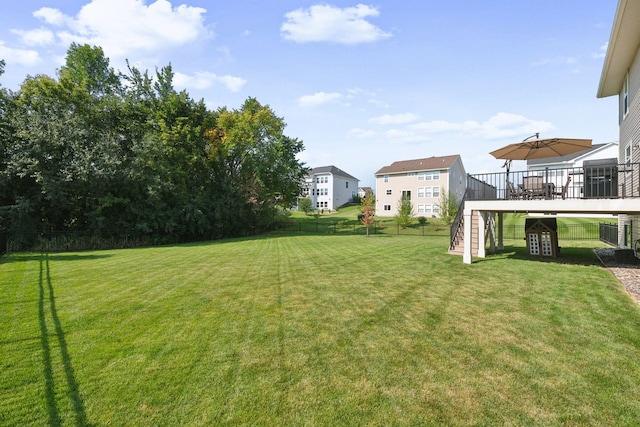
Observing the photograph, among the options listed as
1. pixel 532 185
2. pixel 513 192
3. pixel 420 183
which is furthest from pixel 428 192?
pixel 532 185

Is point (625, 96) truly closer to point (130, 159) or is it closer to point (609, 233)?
point (609, 233)

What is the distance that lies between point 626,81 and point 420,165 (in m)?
32.0

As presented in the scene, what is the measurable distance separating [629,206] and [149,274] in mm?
13336

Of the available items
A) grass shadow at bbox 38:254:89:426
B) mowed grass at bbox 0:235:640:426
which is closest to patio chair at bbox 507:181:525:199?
mowed grass at bbox 0:235:640:426

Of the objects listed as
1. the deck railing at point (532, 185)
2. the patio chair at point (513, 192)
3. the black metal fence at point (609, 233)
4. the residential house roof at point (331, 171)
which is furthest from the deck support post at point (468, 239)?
the residential house roof at point (331, 171)

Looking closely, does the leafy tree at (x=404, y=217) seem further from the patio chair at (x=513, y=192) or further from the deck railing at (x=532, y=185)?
the patio chair at (x=513, y=192)

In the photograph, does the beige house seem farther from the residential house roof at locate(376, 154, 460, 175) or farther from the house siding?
the house siding

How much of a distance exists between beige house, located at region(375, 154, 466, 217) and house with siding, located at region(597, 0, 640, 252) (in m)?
25.8

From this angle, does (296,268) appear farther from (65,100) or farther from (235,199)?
(65,100)

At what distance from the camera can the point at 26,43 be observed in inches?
513

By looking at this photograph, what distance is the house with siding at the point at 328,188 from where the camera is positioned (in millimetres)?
63719

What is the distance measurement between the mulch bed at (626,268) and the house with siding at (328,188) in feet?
172

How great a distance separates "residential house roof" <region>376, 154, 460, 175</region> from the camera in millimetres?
42531

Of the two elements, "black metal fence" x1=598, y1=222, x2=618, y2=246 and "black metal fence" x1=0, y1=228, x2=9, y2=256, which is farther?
"black metal fence" x1=598, y1=222, x2=618, y2=246
